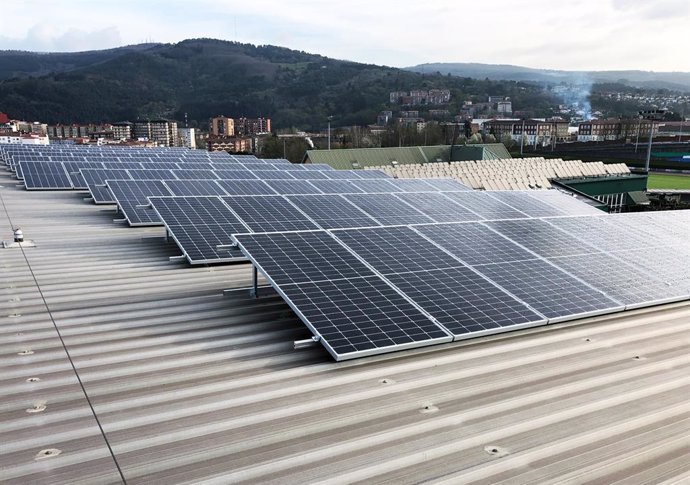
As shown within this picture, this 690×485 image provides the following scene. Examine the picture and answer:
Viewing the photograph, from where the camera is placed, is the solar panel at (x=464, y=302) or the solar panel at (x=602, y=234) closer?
the solar panel at (x=464, y=302)

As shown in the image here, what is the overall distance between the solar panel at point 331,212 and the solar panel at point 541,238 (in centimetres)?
421

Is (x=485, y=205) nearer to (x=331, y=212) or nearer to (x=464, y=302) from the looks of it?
(x=331, y=212)

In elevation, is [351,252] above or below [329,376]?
above

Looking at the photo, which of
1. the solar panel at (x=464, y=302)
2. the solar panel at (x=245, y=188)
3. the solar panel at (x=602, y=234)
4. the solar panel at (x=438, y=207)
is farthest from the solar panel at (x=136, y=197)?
the solar panel at (x=602, y=234)

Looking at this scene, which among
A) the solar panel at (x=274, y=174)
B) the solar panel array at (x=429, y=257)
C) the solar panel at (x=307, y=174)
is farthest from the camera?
the solar panel at (x=307, y=174)

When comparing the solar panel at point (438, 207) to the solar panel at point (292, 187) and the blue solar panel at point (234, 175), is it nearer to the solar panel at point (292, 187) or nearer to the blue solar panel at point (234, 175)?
the solar panel at point (292, 187)

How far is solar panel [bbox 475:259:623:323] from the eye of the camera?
11219mm

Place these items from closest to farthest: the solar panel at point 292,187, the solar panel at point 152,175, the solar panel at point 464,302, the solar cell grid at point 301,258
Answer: the solar panel at point 464,302
the solar cell grid at point 301,258
the solar panel at point 292,187
the solar panel at point 152,175

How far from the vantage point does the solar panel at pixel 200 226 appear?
14868 mm

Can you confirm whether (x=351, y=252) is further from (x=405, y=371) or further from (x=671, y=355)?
(x=671, y=355)

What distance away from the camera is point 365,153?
60.6m

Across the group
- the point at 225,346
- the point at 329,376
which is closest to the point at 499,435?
the point at 329,376

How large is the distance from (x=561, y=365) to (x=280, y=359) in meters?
4.73

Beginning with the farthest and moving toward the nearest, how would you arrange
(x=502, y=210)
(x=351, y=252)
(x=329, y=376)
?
1. (x=502, y=210)
2. (x=351, y=252)
3. (x=329, y=376)
